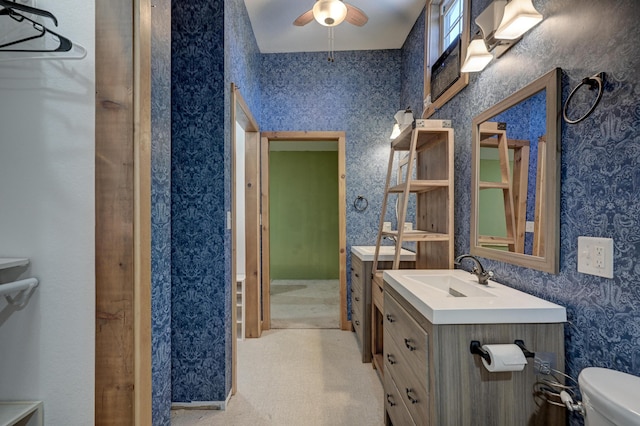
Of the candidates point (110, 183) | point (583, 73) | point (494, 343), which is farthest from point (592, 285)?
point (110, 183)

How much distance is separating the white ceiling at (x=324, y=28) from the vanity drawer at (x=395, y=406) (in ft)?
9.32

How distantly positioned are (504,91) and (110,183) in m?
1.72

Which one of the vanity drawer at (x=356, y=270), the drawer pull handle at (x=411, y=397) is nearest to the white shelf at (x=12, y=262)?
the drawer pull handle at (x=411, y=397)

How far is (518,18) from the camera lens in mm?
1216

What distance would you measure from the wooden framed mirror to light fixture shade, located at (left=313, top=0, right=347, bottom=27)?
114cm

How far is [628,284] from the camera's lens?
872 mm

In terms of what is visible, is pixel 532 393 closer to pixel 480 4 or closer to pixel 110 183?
pixel 110 183

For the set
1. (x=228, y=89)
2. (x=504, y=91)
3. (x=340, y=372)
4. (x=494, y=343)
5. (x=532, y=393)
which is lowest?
(x=340, y=372)

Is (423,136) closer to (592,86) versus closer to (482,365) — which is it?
(592,86)

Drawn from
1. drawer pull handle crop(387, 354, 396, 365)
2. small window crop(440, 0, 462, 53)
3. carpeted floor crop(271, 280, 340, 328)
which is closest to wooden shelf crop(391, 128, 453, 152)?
small window crop(440, 0, 462, 53)

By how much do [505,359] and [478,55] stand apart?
55.4 inches

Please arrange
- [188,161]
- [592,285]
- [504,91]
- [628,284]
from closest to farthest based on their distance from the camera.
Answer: [628,284], [592,285], [504,91], [188,161]

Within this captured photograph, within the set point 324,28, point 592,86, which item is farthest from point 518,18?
point 324,28

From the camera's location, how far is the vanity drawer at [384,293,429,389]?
44.0 inches
